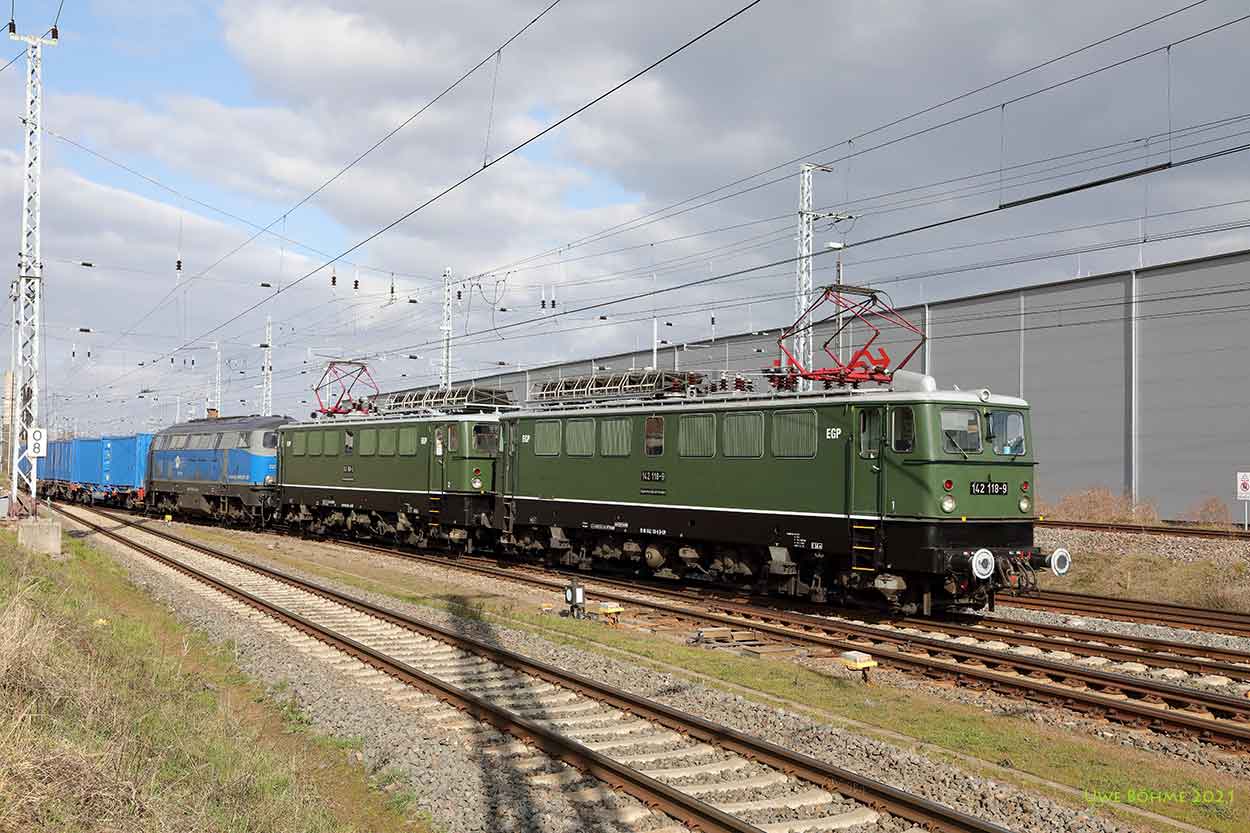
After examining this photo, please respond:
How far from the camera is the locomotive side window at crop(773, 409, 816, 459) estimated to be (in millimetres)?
16734

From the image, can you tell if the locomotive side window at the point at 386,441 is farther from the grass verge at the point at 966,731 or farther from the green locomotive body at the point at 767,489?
the grass verge at the point at 966,731

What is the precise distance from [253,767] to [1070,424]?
3498cm

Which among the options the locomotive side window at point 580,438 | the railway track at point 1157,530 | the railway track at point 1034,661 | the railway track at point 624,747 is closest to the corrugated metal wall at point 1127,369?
the railway track at point 1157,530

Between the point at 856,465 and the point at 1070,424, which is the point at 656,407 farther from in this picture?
the point at 1070,424

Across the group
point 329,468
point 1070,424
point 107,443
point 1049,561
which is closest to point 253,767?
point 1049,561

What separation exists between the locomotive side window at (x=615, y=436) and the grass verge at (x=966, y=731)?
5.33m

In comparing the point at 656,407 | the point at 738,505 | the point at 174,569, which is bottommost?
the point at 174,569

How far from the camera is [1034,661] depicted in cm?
1211

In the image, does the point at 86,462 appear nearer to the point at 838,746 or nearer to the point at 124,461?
the point at 124,461

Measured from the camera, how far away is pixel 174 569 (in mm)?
23172

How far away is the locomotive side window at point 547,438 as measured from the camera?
73.4 ft

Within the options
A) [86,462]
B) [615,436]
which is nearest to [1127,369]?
[615,436]

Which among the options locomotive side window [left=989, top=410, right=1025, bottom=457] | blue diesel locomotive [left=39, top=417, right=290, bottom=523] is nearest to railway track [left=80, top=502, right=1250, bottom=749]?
locomotive side window [left=989, top=410, right=1025, bottom=457]

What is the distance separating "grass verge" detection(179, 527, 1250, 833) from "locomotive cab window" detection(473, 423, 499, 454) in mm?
9510
